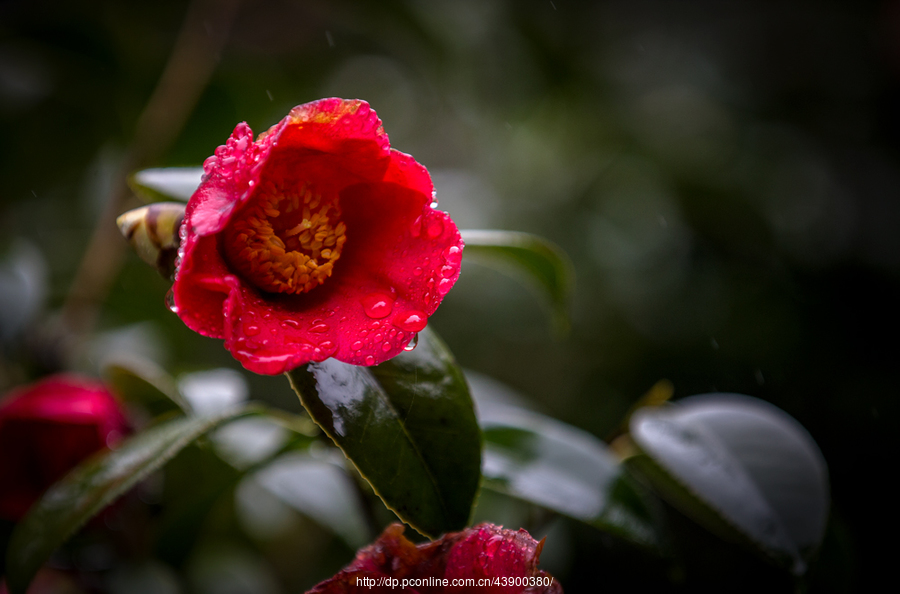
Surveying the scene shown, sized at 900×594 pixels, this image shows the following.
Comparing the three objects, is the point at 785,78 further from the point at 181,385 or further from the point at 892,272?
the point at 181,385

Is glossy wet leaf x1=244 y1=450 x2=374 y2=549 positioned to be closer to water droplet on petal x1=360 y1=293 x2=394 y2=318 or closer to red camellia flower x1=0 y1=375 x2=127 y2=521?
red camellia flower x1=0 y1=375 x2=127 y2=521

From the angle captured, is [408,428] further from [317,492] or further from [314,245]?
[317,492]

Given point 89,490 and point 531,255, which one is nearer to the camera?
point 89,490

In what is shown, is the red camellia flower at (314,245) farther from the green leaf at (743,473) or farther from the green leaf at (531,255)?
the green leaf at (743,473)

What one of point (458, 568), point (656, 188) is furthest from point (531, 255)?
point (656, 188)

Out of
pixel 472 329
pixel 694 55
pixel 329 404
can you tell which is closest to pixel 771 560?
pixel 329 404

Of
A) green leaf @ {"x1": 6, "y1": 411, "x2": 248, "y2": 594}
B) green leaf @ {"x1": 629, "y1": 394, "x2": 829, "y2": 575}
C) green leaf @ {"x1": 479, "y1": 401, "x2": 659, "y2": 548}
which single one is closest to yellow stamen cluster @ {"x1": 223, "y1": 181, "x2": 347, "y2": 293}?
green leaf @ {"x1": 6, "y1": 411, "x2": 248, "y2": 594}
